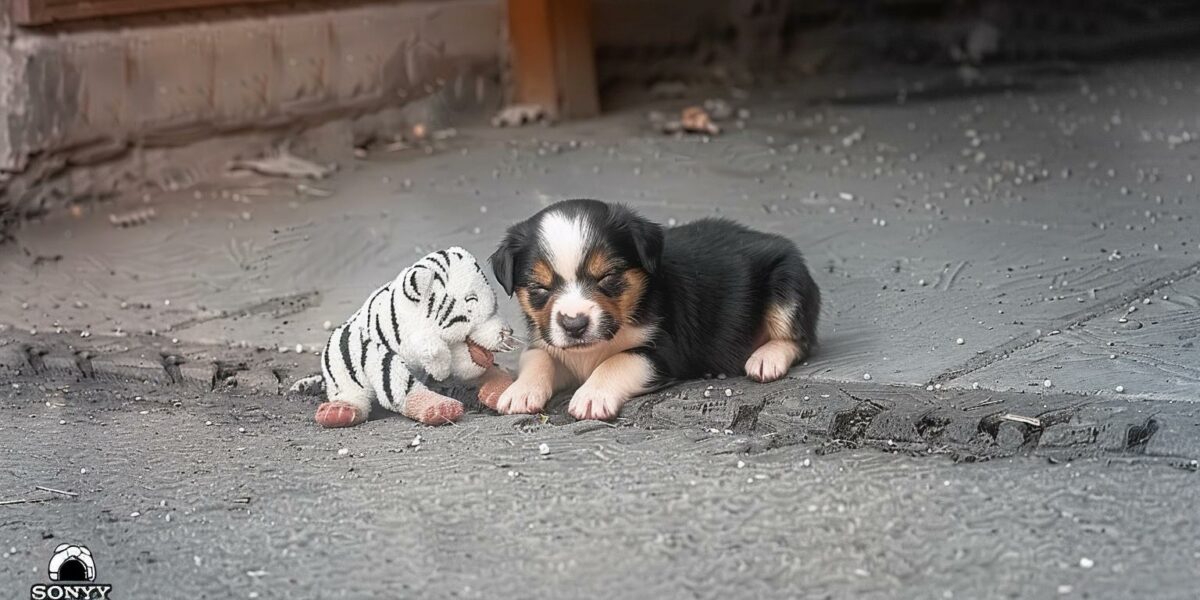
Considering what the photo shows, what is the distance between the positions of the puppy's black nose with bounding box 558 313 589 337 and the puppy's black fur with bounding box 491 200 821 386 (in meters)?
0.21

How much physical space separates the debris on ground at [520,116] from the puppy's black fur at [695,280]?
13.2 ft

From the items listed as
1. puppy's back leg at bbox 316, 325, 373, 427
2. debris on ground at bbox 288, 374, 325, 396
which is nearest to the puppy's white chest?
puppy's back leg at bbox 316, 325, 373, 427

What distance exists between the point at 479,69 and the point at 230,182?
206 centimetres

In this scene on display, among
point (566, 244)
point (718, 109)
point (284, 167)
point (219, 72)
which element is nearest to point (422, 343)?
point (566, 244)

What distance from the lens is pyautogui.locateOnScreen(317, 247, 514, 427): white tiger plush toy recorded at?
174 inches

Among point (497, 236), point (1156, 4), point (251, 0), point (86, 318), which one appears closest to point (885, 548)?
point (497, 236)

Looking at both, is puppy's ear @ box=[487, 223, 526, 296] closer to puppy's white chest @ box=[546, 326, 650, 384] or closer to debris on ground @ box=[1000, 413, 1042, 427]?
puppy's white chest @ box=[546, 326, 650, 384]

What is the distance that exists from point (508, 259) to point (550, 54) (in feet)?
16.0

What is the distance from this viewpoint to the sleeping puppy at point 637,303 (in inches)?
172

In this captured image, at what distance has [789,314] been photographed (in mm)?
4820

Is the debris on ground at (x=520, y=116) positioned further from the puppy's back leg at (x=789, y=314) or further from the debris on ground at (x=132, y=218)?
the puppy's back leg at (x=789, y=314)

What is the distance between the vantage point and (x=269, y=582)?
3402 mm

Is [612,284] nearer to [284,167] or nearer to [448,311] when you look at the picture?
[448,311]

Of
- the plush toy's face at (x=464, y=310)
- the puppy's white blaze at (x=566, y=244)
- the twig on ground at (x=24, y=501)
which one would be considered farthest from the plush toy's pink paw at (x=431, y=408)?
the twig on ground at (x=24, y=501)
